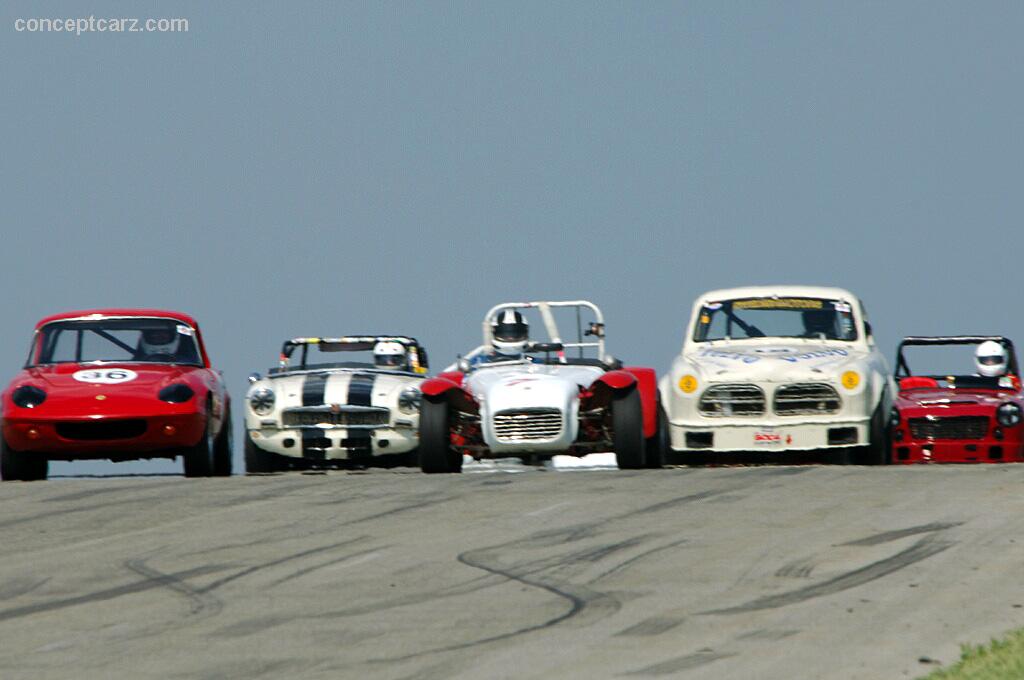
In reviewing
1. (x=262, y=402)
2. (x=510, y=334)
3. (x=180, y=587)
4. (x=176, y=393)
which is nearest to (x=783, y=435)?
(x=510, y=334)

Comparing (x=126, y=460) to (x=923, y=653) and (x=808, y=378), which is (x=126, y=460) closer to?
(x=808, y=378)

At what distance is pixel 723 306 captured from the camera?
17.3 m

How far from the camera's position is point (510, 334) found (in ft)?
57.6

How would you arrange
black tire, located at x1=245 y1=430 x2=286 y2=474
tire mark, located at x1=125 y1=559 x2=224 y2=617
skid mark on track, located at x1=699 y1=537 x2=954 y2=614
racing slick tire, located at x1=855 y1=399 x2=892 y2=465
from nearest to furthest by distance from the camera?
skid mark on track, located at x1=699 y1=537 x2=954 y2=614 < tire mark, located at x1=125 y1=559 x2=224 y2=617 < racing slick tire, located at x1=855 y1=399 x2=892 y2=465 < black tire, located at x1=245 y1=430 x2=286 y2=474

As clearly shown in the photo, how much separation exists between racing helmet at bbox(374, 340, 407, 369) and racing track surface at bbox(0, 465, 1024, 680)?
5.52 m

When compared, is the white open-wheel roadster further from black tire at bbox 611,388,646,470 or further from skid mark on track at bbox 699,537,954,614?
skid mark on track at bbox 699,537,954,614

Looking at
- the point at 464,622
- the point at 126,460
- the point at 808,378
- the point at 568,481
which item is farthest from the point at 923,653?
the point at 126,460

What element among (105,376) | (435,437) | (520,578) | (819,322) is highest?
(819,322)

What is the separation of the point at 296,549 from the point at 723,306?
8163 millimetres

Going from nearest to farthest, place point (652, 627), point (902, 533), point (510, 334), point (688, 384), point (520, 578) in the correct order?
point (652, 627) → point (520, 578) → point (902, 533) → point (688, 384) → point (510, 334)

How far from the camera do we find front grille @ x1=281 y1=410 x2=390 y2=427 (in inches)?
659

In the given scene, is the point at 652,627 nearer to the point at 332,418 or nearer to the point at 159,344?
the point at 332,418

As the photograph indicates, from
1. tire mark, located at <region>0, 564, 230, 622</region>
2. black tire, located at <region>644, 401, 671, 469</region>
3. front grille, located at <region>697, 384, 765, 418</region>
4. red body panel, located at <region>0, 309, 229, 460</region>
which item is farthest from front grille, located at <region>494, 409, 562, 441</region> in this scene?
tire mark, located at <region>0, 564, 230, 622</region>

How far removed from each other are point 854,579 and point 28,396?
29.2 ft
